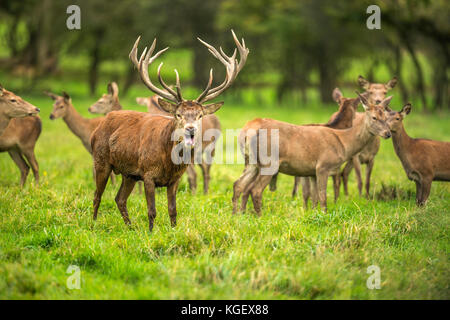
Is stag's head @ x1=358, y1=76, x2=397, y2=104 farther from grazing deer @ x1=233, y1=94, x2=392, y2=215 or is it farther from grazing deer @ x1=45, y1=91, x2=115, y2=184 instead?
grazing deer @ x1=45, y1=91, x2=115, y2=184

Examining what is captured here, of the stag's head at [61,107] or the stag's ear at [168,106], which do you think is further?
the stag's head at [61,107]

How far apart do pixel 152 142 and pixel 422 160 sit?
4080 mm

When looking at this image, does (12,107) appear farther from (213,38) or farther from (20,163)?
(213,38)

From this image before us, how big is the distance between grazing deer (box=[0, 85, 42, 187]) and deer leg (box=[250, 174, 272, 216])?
142 inches

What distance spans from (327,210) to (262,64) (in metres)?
23.9

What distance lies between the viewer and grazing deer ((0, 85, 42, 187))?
905 cm

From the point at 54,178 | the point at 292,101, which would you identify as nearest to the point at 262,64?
the point at 292,101

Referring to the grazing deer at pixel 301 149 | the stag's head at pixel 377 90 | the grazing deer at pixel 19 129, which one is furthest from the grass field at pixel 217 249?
the stag's head at pixel 377 90

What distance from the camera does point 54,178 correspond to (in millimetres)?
9922

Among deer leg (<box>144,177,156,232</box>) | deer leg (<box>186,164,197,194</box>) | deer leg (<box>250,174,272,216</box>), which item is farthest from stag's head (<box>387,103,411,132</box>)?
deer leg (<box>144,177,156,232</box>)

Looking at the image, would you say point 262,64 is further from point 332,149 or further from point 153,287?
point 153,287

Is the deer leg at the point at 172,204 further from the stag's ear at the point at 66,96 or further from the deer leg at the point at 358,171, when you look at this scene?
the stag's ear at the point at 66,96

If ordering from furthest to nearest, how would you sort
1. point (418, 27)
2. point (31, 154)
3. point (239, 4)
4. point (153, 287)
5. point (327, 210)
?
point (239, 4), point (418, 27), point (31, 154), point (327, 210), point (153, 287)

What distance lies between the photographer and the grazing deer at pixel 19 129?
29.7 feet
